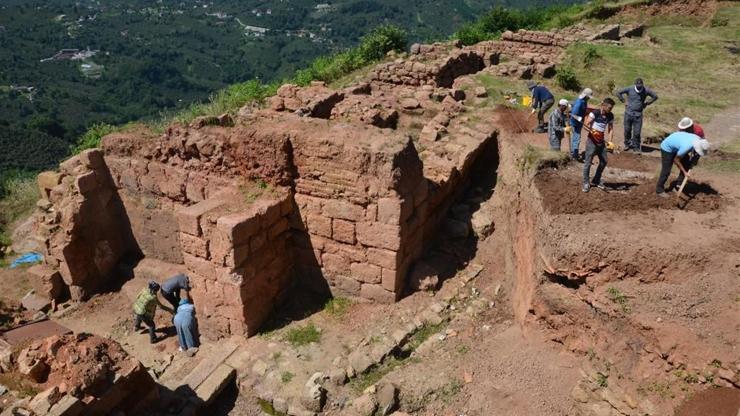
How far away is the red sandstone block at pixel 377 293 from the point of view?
9008 millimetres

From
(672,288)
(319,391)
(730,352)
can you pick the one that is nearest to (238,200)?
(319,391)

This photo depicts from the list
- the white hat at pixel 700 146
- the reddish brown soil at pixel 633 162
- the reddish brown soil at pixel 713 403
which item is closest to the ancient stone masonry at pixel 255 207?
the reddish brown soil at pixel 633 162

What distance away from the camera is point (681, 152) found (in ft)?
25.9

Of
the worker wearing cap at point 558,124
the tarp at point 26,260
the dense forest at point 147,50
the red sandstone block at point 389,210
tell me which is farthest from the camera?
the dense forest at point 147,50

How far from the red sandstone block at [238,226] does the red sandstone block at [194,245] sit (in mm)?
522

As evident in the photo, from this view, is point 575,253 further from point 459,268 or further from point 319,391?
point 319,391

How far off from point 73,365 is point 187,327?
8.52ft

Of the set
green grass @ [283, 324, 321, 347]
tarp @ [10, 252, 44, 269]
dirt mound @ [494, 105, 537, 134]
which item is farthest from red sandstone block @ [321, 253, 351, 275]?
tarp @ [10, 252, 44, 269]

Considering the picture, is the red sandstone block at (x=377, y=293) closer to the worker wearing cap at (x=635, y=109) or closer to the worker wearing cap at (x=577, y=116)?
the worker wearing cap at (x=577, y=116)

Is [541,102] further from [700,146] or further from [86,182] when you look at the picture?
[86,182]

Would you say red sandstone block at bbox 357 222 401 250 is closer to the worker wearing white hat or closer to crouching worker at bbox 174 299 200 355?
crouching worker at bbox 174 299 200 355

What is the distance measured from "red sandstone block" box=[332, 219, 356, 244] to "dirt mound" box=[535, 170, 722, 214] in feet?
9.84

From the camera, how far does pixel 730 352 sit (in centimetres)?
608

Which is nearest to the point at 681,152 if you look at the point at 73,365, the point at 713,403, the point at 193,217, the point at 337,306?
the point at 713,403
